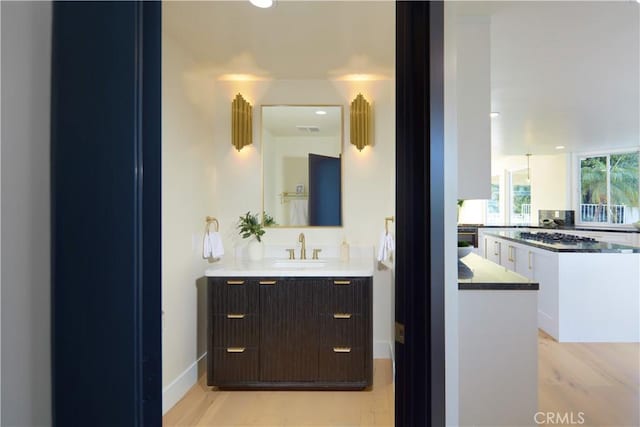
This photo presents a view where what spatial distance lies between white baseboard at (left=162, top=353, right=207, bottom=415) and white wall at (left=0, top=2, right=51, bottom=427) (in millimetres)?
1756

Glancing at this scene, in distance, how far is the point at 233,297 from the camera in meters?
2.44

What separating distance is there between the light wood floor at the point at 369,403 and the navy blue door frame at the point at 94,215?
166 centimetres

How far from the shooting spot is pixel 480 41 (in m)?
1.77

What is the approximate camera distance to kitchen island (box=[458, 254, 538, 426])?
160cm

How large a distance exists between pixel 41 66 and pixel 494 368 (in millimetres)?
1926

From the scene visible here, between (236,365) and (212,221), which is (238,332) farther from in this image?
(212,221)

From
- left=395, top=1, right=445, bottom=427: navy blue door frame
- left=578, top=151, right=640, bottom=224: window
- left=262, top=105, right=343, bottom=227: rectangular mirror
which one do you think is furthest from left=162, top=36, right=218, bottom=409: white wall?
left=578, top=151, right=640, bottom=224: window

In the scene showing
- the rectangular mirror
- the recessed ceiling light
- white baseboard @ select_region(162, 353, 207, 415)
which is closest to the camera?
the recessed ceiling light

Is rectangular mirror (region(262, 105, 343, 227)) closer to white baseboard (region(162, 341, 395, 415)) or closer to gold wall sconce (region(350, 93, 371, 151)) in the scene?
gold wall sconce (region(350, 93, 371, 151))

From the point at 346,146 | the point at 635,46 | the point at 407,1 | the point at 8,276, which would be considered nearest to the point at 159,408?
the point at 8,276

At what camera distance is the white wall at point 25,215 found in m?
0.61

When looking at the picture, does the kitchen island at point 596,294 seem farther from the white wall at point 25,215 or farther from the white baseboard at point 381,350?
the white wall at point 25,215

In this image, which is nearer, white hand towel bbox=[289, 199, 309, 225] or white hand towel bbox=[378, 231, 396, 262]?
white hand towel bbox=[378, 231, 396, 262]

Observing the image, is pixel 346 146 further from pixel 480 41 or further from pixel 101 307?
pixel 101 307
